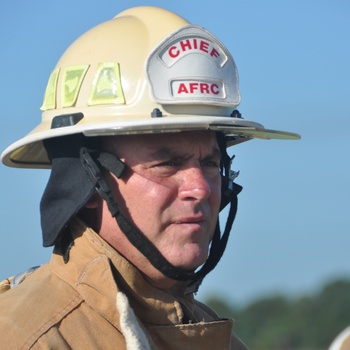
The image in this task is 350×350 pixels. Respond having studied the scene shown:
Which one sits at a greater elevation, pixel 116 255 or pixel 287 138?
pixel 287 138

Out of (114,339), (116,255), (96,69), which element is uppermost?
(96,69)

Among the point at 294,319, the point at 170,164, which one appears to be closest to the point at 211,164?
the point at 170,164

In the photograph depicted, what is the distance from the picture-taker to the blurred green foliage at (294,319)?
38781mm

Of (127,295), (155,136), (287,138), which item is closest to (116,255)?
(127,295)

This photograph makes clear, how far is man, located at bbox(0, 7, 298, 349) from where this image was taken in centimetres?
589

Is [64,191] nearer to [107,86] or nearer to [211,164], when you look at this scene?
[107,86]

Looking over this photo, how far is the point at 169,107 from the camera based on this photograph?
6082mm

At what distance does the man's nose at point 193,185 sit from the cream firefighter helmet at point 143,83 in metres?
0.20

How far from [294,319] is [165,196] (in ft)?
128

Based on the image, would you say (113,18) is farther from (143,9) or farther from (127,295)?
(127,295)

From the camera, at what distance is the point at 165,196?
5.98 m

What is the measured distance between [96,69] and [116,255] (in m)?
0.86

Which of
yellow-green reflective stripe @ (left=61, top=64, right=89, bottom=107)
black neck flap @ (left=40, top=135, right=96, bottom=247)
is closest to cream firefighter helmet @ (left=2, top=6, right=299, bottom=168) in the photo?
yellow-green reflective stripe @ (left=61, top=64, right=89, bottom=107)

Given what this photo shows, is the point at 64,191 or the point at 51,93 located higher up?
the point at 51,93
